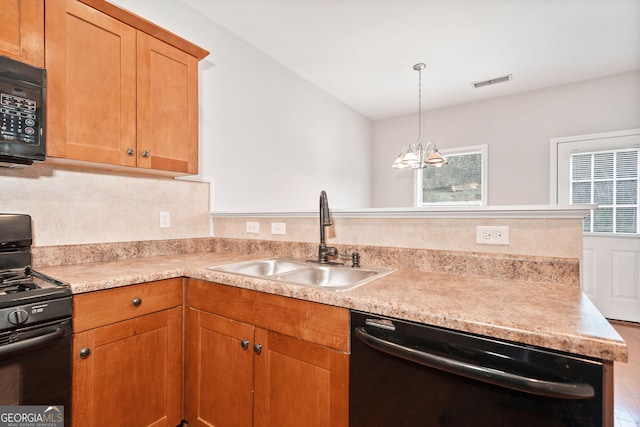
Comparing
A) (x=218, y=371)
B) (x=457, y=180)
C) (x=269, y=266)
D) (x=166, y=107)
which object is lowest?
(x=218, y=371)

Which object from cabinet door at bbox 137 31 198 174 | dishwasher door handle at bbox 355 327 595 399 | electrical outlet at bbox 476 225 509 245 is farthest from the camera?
cabinet door at bbox 137 31 198 174

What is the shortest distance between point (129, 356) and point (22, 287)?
0.48 meters

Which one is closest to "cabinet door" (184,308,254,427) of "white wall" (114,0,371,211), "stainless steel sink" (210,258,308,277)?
"stainless steel sink" (210,258,308,277)

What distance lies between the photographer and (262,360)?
123 cm

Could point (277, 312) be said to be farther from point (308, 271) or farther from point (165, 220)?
point (165, 220)

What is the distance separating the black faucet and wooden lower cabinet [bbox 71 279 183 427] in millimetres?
736

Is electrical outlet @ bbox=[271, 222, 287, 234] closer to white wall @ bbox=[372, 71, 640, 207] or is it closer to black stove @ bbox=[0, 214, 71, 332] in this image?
black stove @ bbox=[0, 214, 71, 332]

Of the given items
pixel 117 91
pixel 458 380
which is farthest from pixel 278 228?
pixel 458 380

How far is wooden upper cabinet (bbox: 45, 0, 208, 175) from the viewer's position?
1.37 meters

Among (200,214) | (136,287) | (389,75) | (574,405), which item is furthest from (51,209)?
(389,75)

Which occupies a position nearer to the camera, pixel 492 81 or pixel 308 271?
pixel 308 271

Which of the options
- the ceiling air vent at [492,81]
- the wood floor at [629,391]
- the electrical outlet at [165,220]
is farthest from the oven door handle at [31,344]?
the ceiling air vent at [492,81]

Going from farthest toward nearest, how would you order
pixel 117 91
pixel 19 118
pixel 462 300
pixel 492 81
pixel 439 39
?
pixel 492 81
pixel 439 39
pixel 117 91
pixel 19 118
pixel 462 300

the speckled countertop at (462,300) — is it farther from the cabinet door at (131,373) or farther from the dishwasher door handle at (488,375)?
the cabinet door at (131,373)
